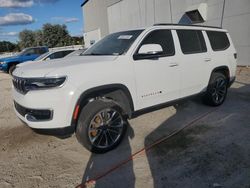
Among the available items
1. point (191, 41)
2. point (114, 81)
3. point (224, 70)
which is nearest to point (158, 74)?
point (114, 81)

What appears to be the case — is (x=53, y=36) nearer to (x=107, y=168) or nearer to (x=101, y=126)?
(x=101, y=126)

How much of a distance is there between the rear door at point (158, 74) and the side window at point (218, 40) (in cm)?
138

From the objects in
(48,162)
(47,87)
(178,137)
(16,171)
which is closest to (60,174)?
(48,162)

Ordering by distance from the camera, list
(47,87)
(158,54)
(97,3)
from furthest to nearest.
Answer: (97,3)
(158,54)
(47,87)

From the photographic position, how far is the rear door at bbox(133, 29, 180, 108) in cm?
386

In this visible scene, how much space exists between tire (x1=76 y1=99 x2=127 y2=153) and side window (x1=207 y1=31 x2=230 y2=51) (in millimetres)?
2910

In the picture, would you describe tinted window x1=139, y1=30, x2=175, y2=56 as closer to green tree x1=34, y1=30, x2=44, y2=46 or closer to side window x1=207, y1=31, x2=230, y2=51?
side window x1=207, y1=31, x2=230, y2=51

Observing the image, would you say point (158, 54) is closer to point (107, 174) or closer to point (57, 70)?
point (57, 70)

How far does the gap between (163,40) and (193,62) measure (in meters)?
0.84

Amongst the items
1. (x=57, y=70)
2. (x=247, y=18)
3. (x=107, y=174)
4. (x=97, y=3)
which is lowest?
(x=107, y=174)

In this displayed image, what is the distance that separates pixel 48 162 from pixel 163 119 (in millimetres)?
2544

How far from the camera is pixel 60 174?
126 inches

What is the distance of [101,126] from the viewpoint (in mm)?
3611

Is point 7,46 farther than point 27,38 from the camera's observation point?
Yes
